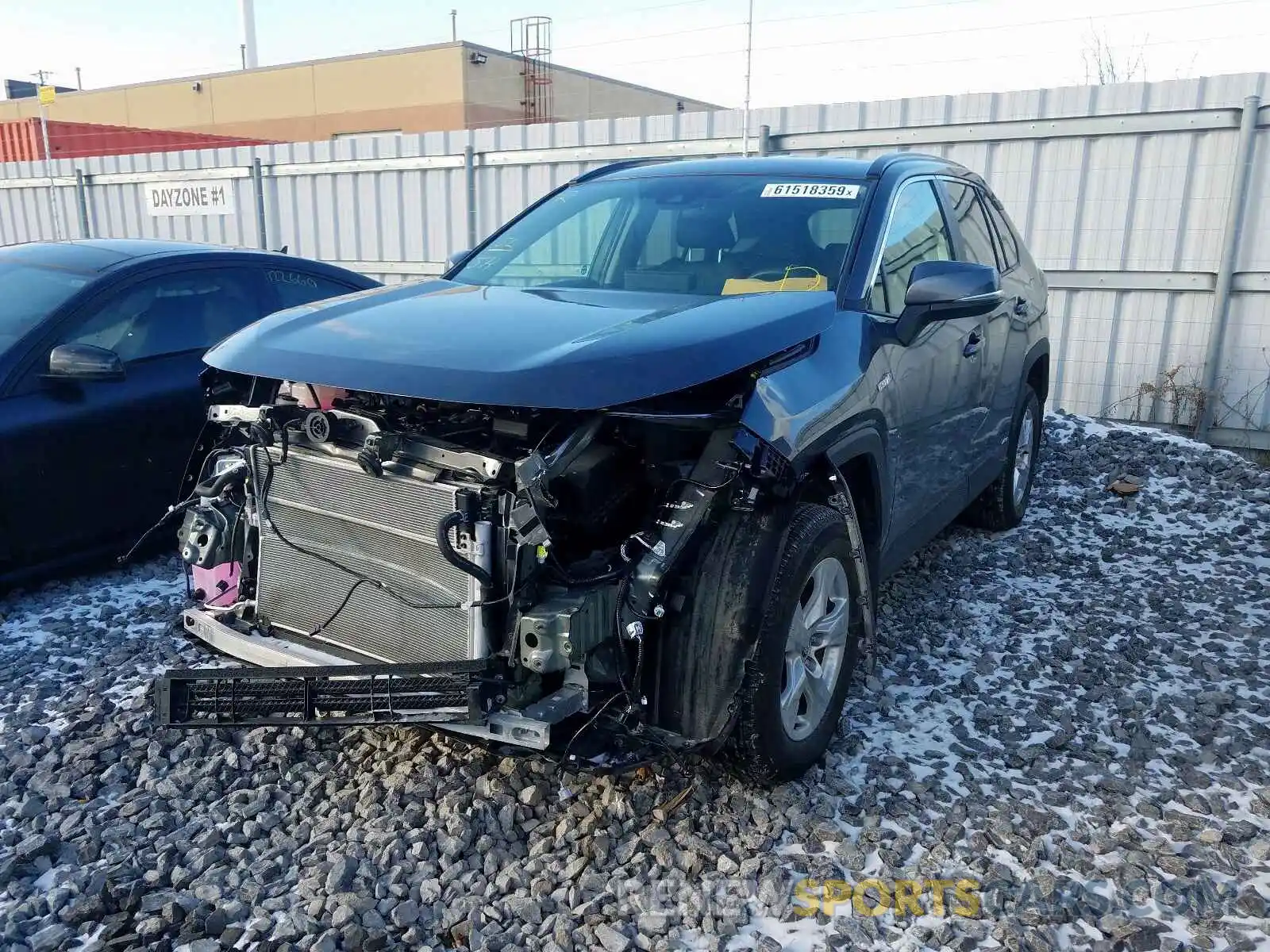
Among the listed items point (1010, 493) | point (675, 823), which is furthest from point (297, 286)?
point (1010, 493)

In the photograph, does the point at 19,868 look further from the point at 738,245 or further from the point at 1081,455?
the point at 1081,455

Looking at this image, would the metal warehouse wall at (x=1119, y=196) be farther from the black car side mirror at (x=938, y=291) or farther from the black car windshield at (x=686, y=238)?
the black car side mirror at (x=938, y=291)

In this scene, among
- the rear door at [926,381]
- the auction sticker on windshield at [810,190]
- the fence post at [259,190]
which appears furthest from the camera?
the fence post at [259,190]

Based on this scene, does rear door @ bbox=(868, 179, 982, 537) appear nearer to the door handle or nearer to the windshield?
the door handle

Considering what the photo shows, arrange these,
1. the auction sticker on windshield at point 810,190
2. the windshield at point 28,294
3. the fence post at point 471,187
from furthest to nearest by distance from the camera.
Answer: the fence post at point 471,187, the windshield at point 28,294, the auction sticker on windshield at point 810,190

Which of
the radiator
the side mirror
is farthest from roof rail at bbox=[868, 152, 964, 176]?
the side mirror

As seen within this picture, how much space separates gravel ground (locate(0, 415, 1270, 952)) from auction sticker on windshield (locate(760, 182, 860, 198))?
6.17ft

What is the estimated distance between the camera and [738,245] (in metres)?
3.73

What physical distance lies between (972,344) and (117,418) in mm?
3884

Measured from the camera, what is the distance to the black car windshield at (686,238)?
3.58 metres

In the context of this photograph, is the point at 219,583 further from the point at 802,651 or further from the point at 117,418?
the point at 802,651

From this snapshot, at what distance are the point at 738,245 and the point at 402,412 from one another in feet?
5.06

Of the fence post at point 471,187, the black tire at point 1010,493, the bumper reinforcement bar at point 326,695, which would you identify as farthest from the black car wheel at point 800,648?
the fence post at point 471,187

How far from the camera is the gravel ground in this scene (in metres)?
2.50
